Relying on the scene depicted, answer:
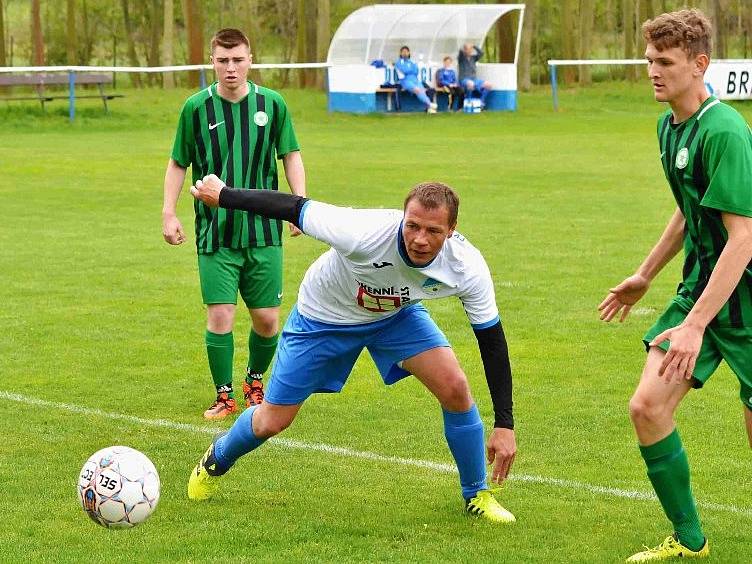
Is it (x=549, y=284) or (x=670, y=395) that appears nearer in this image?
(x=670, y=395)

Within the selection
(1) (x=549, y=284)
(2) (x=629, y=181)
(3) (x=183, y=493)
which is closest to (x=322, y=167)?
(2) (x=629, y=181)

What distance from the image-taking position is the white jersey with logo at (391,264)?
508cm

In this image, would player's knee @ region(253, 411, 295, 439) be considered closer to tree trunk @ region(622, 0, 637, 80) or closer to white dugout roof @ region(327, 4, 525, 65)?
white dugout roof @ region(327, 4, 525, 65)

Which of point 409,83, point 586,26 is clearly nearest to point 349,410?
point 409,83

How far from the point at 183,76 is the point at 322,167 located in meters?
29.9

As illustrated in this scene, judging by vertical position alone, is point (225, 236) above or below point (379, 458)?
above

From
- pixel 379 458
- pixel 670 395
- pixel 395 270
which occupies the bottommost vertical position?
pixel 379 458

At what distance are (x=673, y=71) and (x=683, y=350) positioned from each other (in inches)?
39.8

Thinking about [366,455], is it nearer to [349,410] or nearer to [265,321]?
[349,410]

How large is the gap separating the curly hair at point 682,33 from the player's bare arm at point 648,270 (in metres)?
0.71

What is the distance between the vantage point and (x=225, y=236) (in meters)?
7.47

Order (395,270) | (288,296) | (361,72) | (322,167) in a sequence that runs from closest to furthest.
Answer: (395,270) < (288,296) < (322,167) < (361,72)

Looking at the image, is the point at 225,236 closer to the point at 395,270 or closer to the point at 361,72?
the point at 395,270

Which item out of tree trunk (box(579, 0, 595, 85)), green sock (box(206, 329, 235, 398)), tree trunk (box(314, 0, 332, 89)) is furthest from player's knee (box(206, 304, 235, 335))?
tree trunk (box(579, 0, 595, 85))
